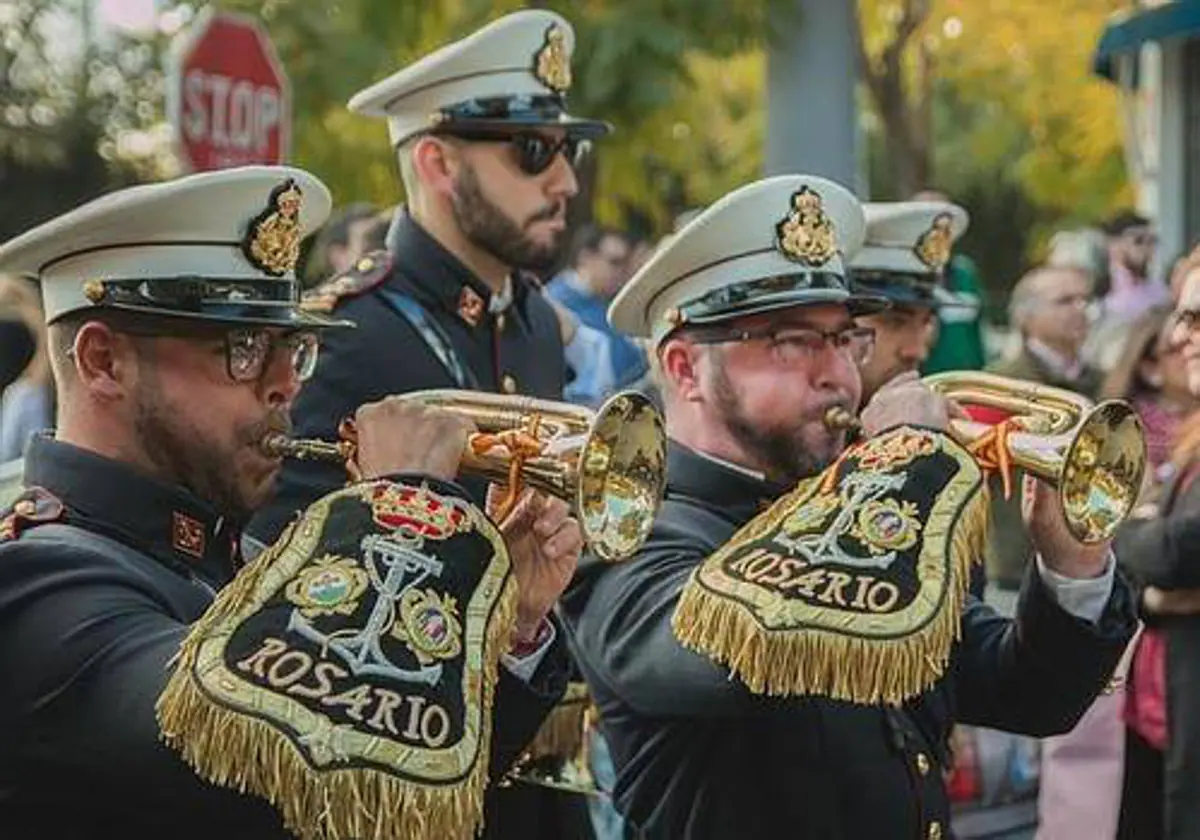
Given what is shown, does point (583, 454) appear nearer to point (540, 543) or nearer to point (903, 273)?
point (540, 543)

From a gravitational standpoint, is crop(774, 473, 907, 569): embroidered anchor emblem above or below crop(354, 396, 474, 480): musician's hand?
below

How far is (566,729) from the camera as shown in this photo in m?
4.77

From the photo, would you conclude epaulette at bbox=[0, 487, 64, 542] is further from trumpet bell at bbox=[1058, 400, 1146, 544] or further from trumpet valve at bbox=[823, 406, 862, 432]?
trumpet bell at bbox=[1058, 400, 1146, 544]

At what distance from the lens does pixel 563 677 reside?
3193mm

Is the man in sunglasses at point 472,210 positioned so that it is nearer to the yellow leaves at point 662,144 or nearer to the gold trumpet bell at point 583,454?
the gold trumpet bell at point 583,454

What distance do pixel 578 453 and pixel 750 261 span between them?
866 millimetres

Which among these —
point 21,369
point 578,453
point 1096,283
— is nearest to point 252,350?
point 578,453

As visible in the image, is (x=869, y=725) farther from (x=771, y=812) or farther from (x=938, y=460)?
(x=938, y=460)

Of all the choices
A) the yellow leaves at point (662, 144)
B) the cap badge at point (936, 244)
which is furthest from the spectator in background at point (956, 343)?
the cap badge at point (936, 244)

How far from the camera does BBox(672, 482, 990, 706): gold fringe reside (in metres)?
3.25

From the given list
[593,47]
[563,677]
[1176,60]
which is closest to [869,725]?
[563,677]

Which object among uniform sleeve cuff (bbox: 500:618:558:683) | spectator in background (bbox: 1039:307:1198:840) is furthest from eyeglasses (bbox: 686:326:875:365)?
spectator in background (bbox: 1039:307:1198:840)

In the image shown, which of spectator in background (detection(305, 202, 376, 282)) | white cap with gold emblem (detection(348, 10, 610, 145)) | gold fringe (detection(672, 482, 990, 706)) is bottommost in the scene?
gold fringe (detection(672, 482, 990, 706))

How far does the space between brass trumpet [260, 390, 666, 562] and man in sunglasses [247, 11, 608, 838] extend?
1.69 meters
